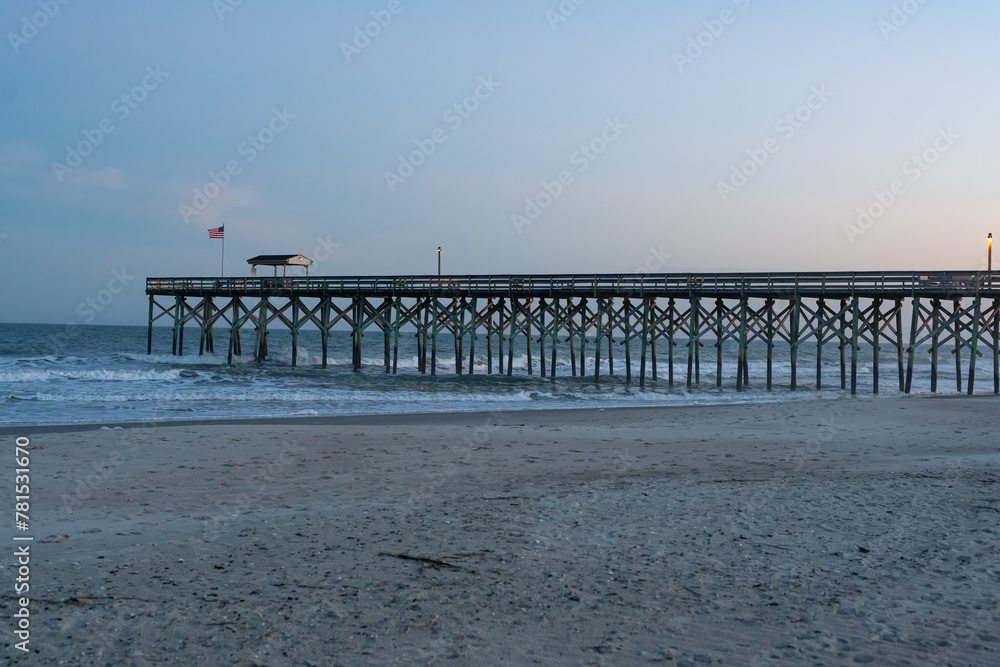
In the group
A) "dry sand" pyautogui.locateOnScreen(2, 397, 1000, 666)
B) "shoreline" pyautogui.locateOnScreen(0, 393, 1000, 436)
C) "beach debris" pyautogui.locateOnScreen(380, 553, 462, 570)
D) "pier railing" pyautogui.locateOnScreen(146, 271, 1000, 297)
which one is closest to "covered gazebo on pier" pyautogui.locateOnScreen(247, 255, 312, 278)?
"pier railing" pyautogui.locateOnScreen(146, 271, 1000, 297)

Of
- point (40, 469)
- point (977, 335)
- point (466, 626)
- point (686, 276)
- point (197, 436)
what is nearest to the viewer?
point (466, 626)

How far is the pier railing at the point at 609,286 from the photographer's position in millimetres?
23672

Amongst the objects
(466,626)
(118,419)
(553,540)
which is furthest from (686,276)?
(466,626)

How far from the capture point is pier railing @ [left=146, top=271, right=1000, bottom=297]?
23.7 m

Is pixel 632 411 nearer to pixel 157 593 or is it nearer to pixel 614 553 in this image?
pixel 614 553

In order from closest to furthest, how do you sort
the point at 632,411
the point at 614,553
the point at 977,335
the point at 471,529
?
the point at 614,553 < the point at 471,529 < the point at 632,411 < the point at 977,335

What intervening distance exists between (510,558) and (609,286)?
77.1 ft

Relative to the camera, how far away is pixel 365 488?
826 cm

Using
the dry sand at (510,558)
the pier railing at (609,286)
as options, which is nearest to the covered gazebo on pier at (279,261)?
the pier railing at (609,286)

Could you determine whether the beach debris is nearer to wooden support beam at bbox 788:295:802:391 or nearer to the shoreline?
the shoreline

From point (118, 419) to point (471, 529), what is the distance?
11.5 metres

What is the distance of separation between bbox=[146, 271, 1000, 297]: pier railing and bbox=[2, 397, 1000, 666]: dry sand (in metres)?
15.3

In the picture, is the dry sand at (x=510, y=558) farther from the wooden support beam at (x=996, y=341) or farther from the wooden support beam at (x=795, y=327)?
the wooden support beam at (x=996, y=341)

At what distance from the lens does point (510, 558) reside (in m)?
5.50
